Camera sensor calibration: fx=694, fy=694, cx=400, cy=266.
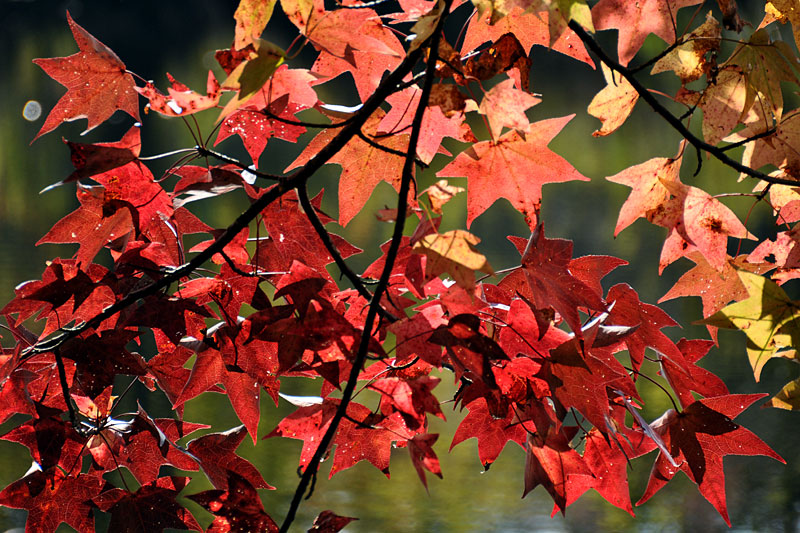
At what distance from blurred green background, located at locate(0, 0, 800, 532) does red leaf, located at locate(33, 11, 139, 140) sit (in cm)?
7

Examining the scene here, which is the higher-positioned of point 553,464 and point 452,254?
point 452,254

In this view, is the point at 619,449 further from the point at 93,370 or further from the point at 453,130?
the point at 93,370

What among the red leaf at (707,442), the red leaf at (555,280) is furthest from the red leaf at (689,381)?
the red leaf at (555,280)

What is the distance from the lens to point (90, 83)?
1.67ft

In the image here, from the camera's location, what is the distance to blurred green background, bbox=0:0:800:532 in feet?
7.32

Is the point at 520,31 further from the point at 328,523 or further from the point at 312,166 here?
the point at 328,523

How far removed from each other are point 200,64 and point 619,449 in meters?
8.77

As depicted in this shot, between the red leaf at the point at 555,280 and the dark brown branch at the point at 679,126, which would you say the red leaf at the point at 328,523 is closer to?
the red leaf at the point at 555,280

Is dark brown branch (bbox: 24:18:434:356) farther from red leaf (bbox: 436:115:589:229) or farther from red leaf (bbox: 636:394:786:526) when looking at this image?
Result: red leaf (bbox: 636:394:786:526)

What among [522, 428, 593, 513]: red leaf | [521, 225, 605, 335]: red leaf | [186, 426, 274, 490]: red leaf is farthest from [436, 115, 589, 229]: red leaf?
[186, 426, 274, 490]: red leaf

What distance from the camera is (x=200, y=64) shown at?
27.8 feet

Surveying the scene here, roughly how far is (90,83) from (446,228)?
13.0 ft

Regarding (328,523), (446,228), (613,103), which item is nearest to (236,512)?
(328,523)

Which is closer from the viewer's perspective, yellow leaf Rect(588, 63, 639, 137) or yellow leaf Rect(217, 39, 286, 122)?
yellow leaf Rect(217, 39, 286, 122)
